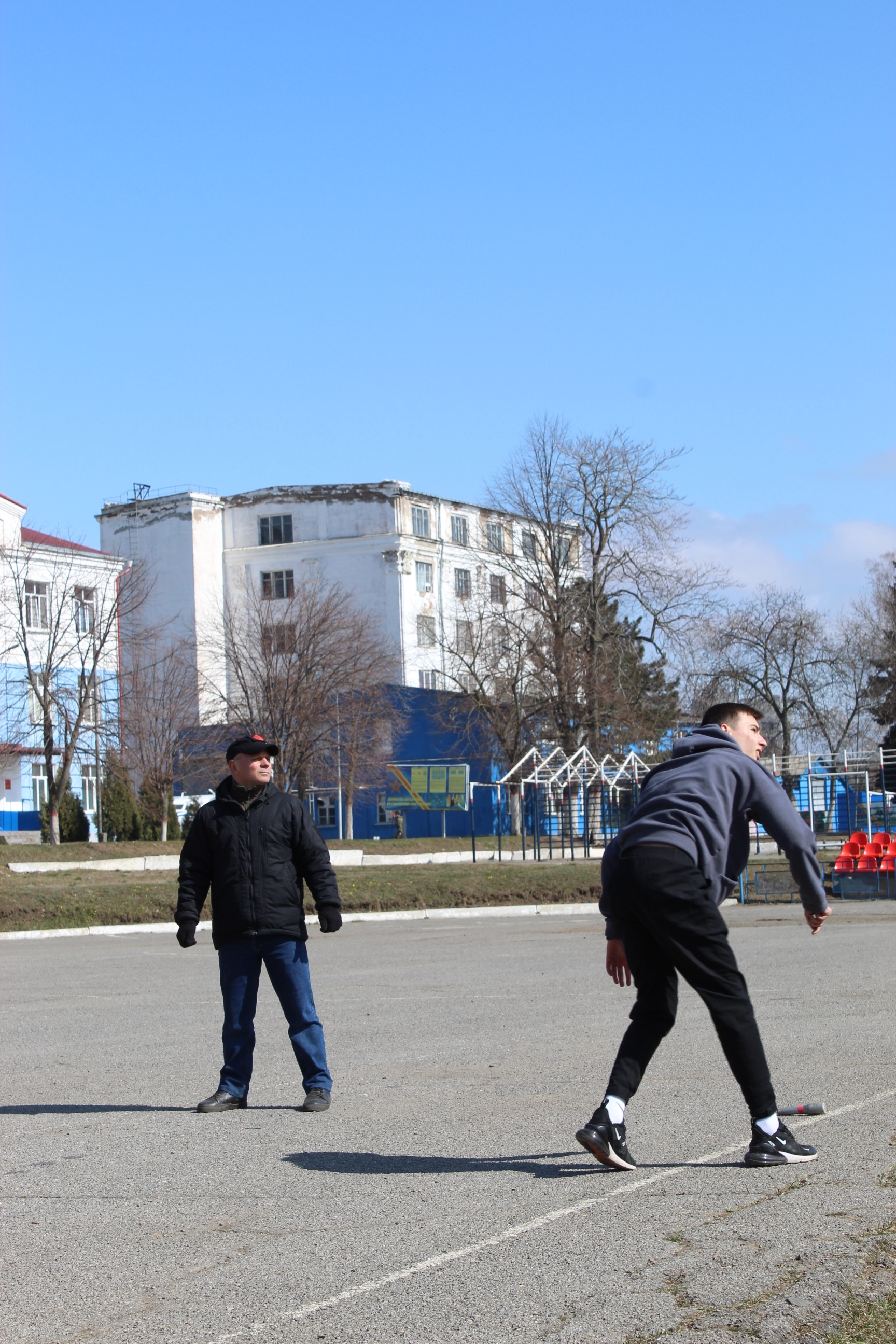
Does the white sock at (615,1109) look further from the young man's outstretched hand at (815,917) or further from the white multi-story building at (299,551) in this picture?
the white multi-story building at (299,551)

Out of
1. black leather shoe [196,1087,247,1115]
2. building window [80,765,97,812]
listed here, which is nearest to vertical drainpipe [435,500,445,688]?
building window [80,765,97,812]

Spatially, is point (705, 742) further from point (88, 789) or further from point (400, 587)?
point (400, 587)

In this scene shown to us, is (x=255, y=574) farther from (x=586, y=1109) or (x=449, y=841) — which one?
(x=586, y=1109)

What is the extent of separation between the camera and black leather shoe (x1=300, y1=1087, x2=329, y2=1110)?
7.58 m

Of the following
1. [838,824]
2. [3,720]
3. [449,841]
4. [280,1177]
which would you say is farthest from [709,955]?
[838,824]

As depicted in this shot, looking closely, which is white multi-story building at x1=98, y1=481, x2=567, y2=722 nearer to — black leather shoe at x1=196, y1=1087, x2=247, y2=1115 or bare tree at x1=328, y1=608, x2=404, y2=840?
bare tree at x1=328, y1=608, x2=404, y2=840

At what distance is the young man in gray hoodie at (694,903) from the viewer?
19.0 feet

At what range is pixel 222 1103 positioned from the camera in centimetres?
764

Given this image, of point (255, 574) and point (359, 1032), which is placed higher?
point (255, 574)

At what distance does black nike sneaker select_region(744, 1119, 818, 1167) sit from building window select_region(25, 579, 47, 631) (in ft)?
159

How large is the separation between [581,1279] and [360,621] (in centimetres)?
5283

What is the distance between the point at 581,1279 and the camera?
453 centimetres

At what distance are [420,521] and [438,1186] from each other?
2987 inches

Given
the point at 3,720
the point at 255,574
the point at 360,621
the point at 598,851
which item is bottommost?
the point at 598,851
